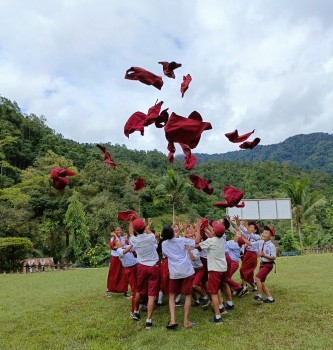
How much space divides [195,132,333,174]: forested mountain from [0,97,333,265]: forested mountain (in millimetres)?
64526

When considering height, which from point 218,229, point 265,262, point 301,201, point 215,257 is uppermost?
point 301,201

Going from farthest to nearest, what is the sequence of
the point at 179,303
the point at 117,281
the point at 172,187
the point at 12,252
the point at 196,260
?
the point at 172,187 → the point at 12,252 → the point at 117,281 → the point at 179,303 → the point at 196,260

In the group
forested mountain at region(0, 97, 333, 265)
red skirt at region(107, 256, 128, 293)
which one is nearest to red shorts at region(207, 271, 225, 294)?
red skirt at region(107, 256, 128, 293)

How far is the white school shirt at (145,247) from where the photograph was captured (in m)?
6.24

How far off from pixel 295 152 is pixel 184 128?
142 m

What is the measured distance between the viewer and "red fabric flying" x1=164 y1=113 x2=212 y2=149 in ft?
15.4

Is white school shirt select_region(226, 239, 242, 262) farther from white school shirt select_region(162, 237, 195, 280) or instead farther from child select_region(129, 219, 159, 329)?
child select_region(129, 219, 159, 329)

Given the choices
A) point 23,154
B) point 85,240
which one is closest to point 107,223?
point 85,240

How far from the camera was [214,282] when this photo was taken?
20.1ft

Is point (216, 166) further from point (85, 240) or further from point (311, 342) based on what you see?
point (311, 342)

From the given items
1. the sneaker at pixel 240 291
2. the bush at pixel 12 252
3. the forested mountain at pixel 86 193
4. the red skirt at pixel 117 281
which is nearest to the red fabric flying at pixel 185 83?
the sneaker at pixel 240 291

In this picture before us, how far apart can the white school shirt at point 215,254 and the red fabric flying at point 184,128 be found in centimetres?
209

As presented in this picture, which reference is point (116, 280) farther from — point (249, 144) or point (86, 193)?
point (86, 193)

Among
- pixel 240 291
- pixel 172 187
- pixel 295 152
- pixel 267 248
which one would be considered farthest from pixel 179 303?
pixel 295 152
